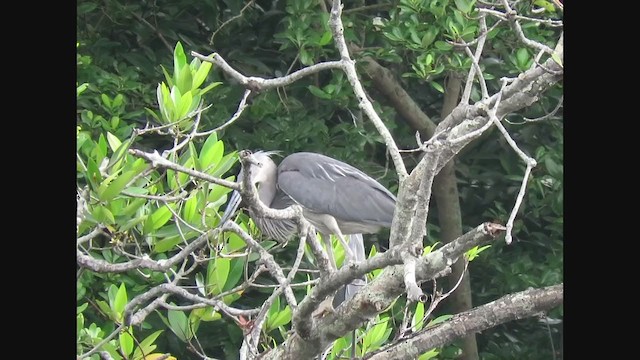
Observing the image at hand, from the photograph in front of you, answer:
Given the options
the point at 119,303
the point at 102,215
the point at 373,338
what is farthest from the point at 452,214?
the point at 102,215

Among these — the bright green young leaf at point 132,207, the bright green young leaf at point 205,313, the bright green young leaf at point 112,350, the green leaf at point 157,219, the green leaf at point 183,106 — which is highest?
the green leaf at point 183,106

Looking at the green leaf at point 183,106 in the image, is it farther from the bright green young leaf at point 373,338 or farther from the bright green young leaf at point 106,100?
the bright green young leaf at point 106,100

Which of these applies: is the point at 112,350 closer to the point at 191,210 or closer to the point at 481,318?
the point at 191,210

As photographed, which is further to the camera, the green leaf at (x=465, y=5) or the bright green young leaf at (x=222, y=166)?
the green leaf at (x=465, y=5)

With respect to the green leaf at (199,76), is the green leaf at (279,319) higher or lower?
lower

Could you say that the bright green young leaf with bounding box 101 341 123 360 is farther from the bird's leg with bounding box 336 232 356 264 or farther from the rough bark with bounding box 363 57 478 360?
the rough bark with bounding box 363 57 478 360

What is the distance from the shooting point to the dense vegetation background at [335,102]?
3.59 meters

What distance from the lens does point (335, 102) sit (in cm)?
396

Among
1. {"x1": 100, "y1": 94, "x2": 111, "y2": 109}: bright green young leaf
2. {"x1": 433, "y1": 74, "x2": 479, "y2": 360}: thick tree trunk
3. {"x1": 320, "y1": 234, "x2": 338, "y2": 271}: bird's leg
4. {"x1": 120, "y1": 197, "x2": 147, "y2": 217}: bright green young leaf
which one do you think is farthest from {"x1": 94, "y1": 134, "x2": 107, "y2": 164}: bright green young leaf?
{"x1": 433, "y1": 74, "x2": 479, "y2": 360}: thick tree trunk

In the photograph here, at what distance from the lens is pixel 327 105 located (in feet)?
13.6

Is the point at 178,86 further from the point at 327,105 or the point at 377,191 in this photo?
the point at 327,105

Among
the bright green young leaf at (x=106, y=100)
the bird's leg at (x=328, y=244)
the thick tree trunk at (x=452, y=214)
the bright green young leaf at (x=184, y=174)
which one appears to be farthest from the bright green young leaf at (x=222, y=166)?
the thick tree trunk at (x=452, y=214)
